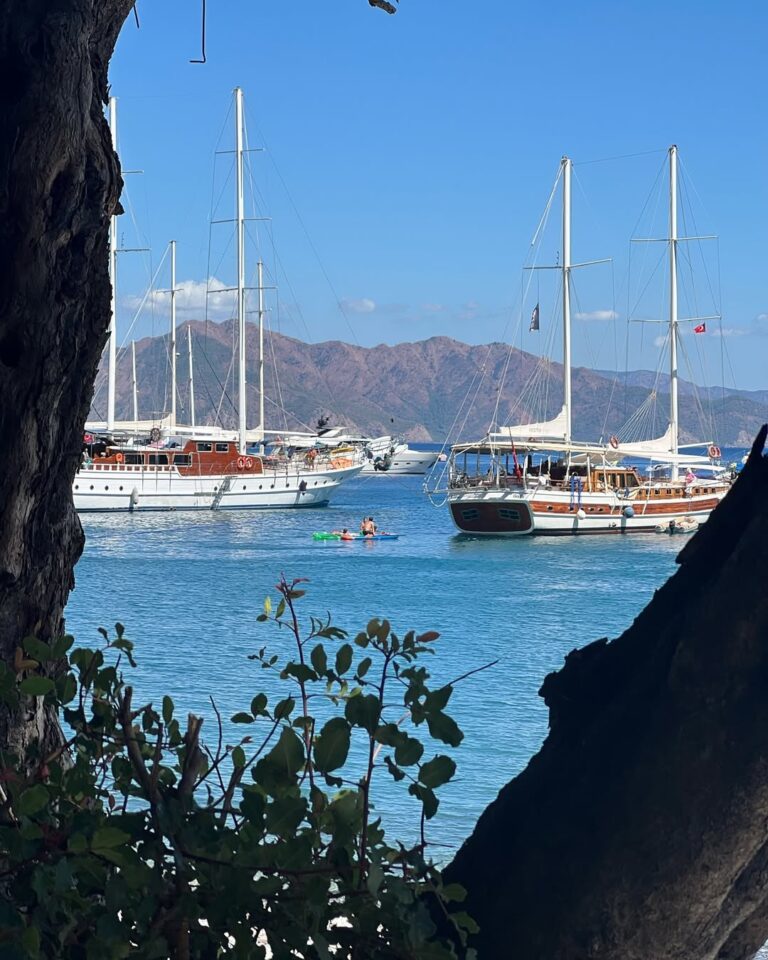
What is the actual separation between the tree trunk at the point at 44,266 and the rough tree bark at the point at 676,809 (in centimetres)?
113

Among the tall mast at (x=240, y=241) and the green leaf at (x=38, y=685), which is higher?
the tall mast at (x=240, y=241)

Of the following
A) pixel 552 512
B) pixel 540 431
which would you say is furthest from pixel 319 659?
pixel 540 431

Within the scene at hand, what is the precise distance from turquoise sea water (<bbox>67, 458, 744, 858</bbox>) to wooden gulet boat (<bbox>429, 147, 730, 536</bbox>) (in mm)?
755

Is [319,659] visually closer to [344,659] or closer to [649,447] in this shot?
[344,659]

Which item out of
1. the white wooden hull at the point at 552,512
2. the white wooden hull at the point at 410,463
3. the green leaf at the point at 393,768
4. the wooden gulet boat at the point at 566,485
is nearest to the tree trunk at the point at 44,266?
the green leaf at the point at 393,768

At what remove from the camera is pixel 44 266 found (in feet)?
7.73

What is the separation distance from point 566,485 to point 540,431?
314 centimetres

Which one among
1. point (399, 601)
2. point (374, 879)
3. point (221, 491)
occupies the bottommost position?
point (399, 601)

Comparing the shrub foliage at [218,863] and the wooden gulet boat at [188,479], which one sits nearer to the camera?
the shrub foliage at [218,863]

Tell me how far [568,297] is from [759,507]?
4410 centimetres

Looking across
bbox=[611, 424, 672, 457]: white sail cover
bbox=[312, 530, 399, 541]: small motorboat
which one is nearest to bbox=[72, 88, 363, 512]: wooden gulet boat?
bbox=[312, 530, 399, 541]: small motorboat

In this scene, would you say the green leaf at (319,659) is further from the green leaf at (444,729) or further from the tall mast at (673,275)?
the tall mast at (673,275)

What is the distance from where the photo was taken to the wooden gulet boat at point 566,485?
4203 centimetres

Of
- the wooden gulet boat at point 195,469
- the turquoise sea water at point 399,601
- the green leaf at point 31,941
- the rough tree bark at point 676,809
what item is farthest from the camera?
the wooden gulet boat at point 195,469
